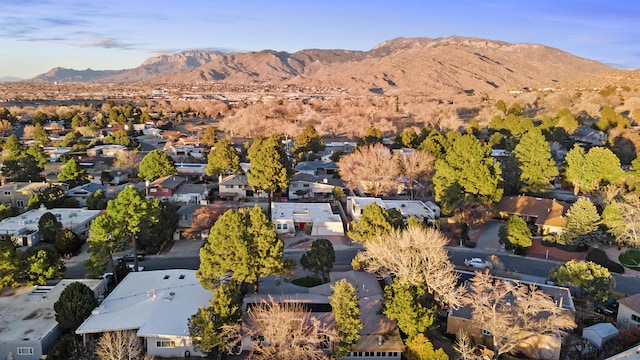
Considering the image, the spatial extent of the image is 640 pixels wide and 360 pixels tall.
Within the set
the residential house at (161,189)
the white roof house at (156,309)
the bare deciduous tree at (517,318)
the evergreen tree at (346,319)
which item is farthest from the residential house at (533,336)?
the residential house at (161,189)

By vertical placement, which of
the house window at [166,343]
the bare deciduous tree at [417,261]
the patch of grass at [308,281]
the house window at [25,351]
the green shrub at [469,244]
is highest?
the bare deciduous tree at [417,261]

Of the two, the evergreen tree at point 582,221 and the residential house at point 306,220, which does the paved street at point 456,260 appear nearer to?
the residential house at point 306,220

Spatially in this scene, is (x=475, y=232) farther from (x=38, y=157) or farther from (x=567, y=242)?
(x=38, y=157)

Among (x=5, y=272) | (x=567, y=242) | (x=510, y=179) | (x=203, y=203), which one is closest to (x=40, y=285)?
(x=5, y=272)

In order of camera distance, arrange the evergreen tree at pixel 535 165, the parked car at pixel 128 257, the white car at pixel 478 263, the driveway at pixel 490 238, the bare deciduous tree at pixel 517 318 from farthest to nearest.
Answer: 1. the evergreen tree at pixel 535 165
2. the driveway at pixel 490 238
3. the parked car at pixel 128 257
4. the white car at pixel 478 263
5. the bare deciduous tree at pixel 517 318

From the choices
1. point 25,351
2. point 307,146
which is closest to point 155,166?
point 307,146

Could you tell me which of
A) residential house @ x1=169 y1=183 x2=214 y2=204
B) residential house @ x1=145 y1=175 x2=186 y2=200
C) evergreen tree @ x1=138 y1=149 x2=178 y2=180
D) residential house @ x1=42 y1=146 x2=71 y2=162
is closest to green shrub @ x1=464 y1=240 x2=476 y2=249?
residential house @ x1=169 y1=183 x2=214 y2=204
